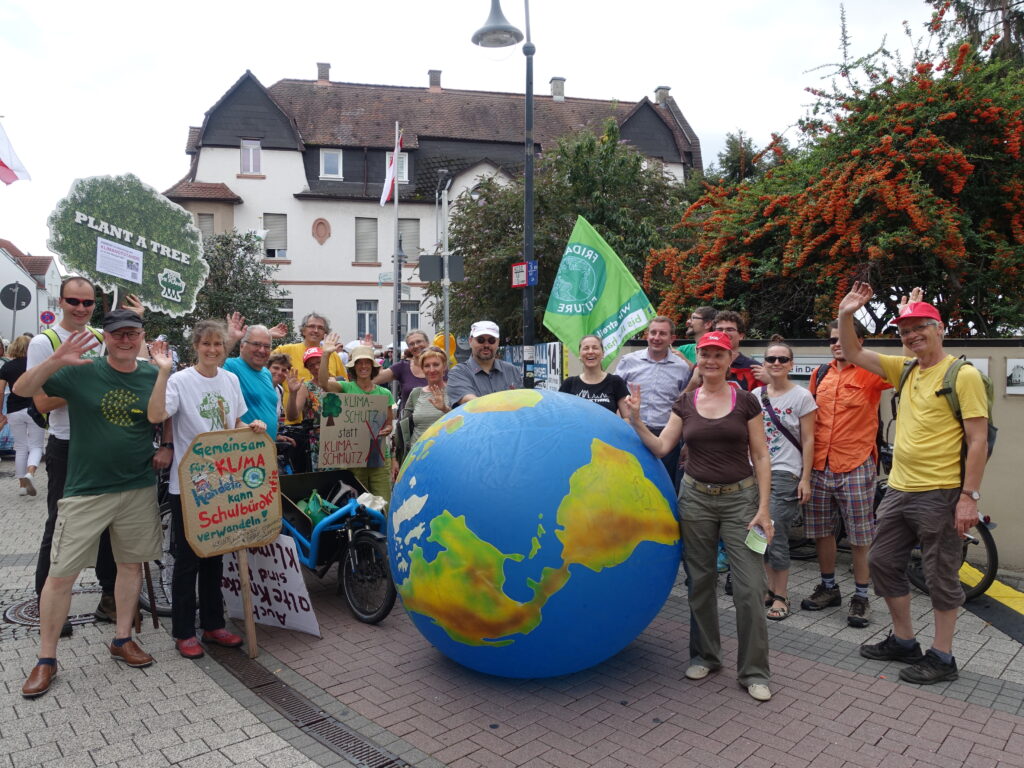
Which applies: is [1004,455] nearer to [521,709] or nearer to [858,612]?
[858,612]

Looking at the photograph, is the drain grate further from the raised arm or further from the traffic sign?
the traffic sign

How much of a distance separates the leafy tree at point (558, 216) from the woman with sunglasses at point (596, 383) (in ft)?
40.4

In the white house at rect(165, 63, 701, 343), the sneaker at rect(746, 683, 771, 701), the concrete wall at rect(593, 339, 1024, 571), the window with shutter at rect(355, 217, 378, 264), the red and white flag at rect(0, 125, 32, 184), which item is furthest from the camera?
the window with shutter at rect(355, 217, 378, 264)

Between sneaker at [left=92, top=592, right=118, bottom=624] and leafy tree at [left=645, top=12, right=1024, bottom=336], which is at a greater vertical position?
leafy tree at [left=645, top=12, right=1024, bottom=336]

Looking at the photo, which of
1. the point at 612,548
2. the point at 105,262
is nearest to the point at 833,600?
the point at 612,548

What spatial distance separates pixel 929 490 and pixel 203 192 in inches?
1238

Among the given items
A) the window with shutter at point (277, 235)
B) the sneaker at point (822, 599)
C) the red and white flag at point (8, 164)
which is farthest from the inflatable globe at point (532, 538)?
the window with shutter at point (277, 235)

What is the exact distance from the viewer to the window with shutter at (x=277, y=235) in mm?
32094

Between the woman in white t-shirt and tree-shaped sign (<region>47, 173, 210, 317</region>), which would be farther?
tree-shaped sign (<region>47, 173, 210, 317</region>)

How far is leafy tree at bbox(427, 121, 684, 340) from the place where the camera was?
725 inches

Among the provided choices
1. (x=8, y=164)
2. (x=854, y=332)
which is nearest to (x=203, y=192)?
(x=8, y=164)

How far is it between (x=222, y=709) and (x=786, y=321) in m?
7.66

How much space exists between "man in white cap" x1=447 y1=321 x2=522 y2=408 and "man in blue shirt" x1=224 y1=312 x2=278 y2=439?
1.42 m

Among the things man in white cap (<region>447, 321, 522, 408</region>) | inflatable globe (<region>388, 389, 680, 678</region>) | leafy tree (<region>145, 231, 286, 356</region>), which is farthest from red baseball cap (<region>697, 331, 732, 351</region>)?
leafy tree (<region>145, 231, 286, 356</region>)
